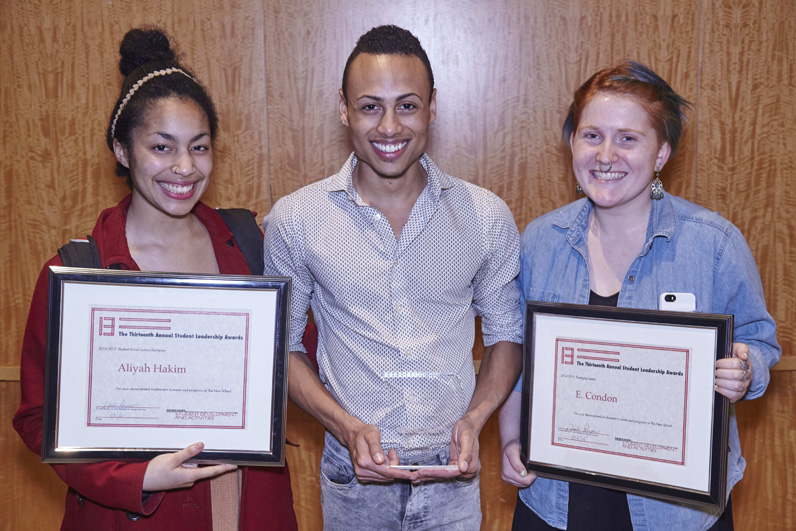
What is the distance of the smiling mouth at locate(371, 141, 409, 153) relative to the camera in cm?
193

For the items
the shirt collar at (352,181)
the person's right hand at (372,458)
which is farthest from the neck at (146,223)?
the person's right hand at (372,458)

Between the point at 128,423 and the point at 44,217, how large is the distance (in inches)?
70.1

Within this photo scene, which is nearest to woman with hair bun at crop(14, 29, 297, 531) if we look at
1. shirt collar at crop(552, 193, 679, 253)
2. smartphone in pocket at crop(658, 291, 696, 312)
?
shirt collar at crop(552, 193, 679, 253)

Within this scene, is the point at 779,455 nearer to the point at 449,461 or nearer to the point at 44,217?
the point at 449,461

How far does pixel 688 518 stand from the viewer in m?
1.80

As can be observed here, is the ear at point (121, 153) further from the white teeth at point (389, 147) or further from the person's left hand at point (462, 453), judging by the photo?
the person's left hand at point (462, 453)

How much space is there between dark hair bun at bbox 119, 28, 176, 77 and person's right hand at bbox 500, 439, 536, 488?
151 cm

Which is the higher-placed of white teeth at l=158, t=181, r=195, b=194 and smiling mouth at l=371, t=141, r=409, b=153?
smiling mouth at l=371, t=141, r=409, b=153

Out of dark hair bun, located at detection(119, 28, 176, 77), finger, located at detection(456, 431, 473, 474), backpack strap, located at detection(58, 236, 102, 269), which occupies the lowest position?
finger, located at detection(456, 431, 473, 474)

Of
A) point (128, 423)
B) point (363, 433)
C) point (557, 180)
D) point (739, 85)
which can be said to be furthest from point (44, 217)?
point (739, 85)

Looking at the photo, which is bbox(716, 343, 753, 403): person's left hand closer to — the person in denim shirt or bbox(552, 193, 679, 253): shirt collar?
the person in denim shirt

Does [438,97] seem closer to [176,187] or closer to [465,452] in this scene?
[176,187]

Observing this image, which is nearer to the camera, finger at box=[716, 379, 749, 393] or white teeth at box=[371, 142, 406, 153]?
finger at box=[716, 379, 749, 393]

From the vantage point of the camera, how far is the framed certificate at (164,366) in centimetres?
162
